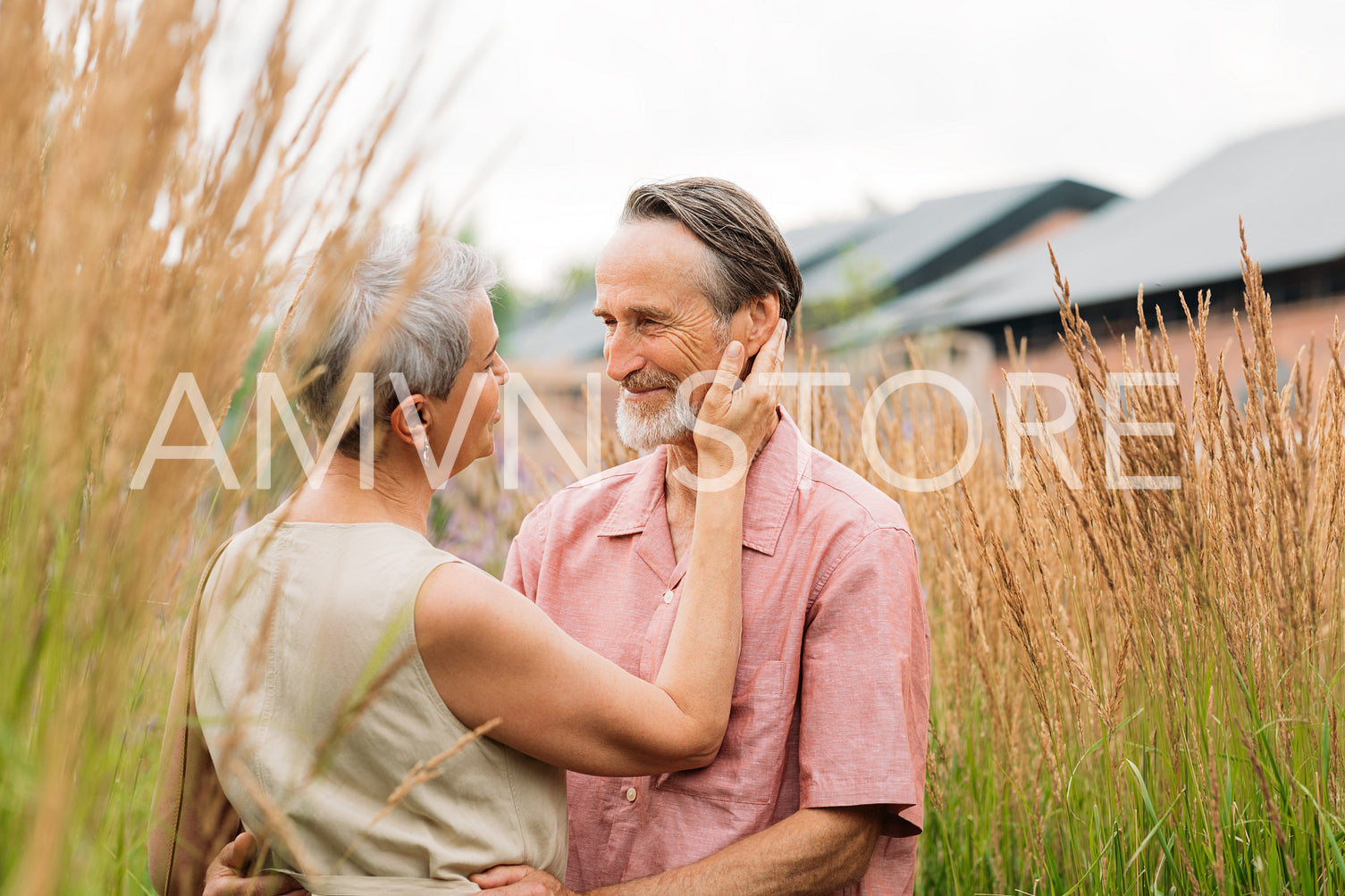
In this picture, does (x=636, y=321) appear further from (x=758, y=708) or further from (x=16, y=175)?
(x=16, y=175)

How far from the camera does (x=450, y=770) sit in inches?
54.6

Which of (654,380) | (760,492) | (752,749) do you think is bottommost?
(752,749)

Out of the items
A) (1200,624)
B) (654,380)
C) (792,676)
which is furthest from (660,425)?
(1200,624)

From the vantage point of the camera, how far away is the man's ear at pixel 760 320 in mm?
2197

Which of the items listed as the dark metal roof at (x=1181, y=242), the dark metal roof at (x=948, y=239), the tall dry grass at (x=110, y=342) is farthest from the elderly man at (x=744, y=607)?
the dark metal roof at (x=948, y=239)

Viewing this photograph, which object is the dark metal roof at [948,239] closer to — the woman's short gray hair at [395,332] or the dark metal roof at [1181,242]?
the dark metal roof at [1181,242]

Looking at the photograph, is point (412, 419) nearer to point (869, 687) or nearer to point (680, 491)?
point (680, 491)

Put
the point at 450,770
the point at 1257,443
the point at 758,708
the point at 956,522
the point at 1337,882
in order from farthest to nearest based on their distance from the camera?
1. the point at 956,522
2. the point at 758,708
3. the point at 1257,443
4. the point at 1337,882
5. the point at 450,770

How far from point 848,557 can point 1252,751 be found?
68cm

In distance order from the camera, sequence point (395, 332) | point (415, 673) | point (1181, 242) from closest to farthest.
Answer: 1. point (415, 673)
2. point (395, 332)
3. point (1181, 242)

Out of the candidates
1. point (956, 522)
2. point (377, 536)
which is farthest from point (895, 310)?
point (377, 536)

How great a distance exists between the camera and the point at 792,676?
5.81ft

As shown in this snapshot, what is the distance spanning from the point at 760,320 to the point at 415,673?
1.20m

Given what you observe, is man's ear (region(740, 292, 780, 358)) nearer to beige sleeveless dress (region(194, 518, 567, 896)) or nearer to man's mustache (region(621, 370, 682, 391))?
man's mustache (region(621, 370, 682, 391))
